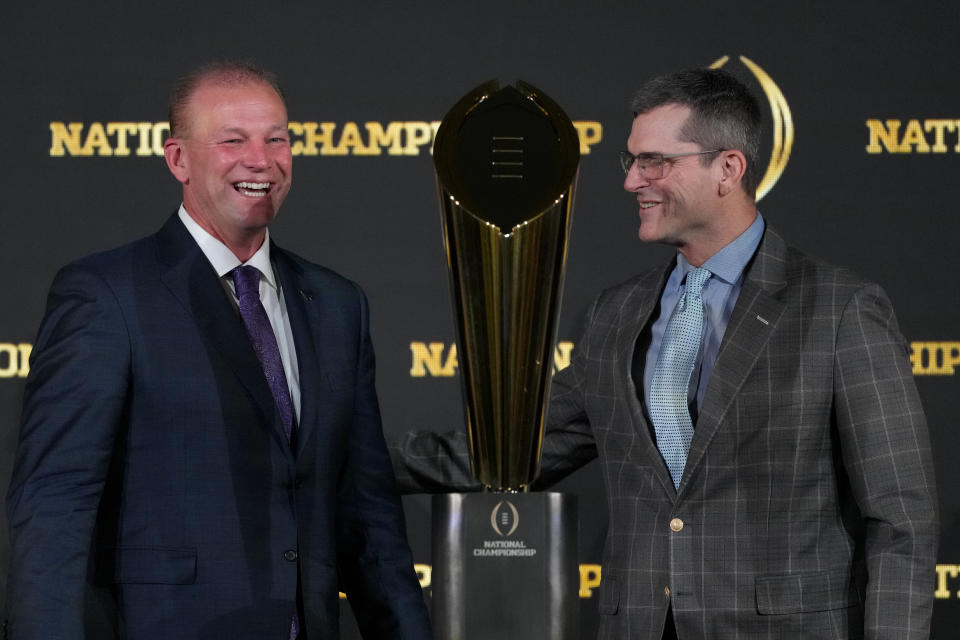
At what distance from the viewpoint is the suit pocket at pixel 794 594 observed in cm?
213

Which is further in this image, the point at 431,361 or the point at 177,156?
the point at 431,361

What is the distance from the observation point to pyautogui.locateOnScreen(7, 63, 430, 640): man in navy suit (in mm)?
1758

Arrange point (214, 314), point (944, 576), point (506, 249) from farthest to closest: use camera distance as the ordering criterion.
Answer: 1. point (944, 576)
2. point (214, 314)
3. point (506, 249)

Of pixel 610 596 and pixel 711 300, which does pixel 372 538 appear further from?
pixel 711 300

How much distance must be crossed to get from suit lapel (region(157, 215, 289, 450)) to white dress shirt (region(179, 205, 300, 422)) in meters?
0.03

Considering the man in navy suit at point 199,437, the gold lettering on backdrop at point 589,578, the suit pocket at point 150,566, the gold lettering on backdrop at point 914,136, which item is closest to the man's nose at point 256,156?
the man in navy suit at point 199,437

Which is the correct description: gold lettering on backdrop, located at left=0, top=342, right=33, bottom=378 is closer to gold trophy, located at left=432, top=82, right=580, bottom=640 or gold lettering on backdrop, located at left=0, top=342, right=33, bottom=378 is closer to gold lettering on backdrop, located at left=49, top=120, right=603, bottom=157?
gold lettering on backdrop, located at left=49, top=120, right=603, bottom=157

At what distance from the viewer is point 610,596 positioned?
2.27 metres

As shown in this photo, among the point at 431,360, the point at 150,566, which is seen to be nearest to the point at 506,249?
the point at 150,566

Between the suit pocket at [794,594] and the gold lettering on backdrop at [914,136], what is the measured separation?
1387 millimetres

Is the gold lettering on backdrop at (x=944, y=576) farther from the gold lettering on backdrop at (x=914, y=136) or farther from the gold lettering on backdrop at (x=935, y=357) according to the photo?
the gold lettering on backdrop at (x=914, y=136)

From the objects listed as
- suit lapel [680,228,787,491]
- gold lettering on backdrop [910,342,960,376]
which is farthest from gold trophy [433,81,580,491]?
gold lettering on backdrop [910,342,960,376]

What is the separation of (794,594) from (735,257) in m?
0.65

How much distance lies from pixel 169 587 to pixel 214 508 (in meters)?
0.13
